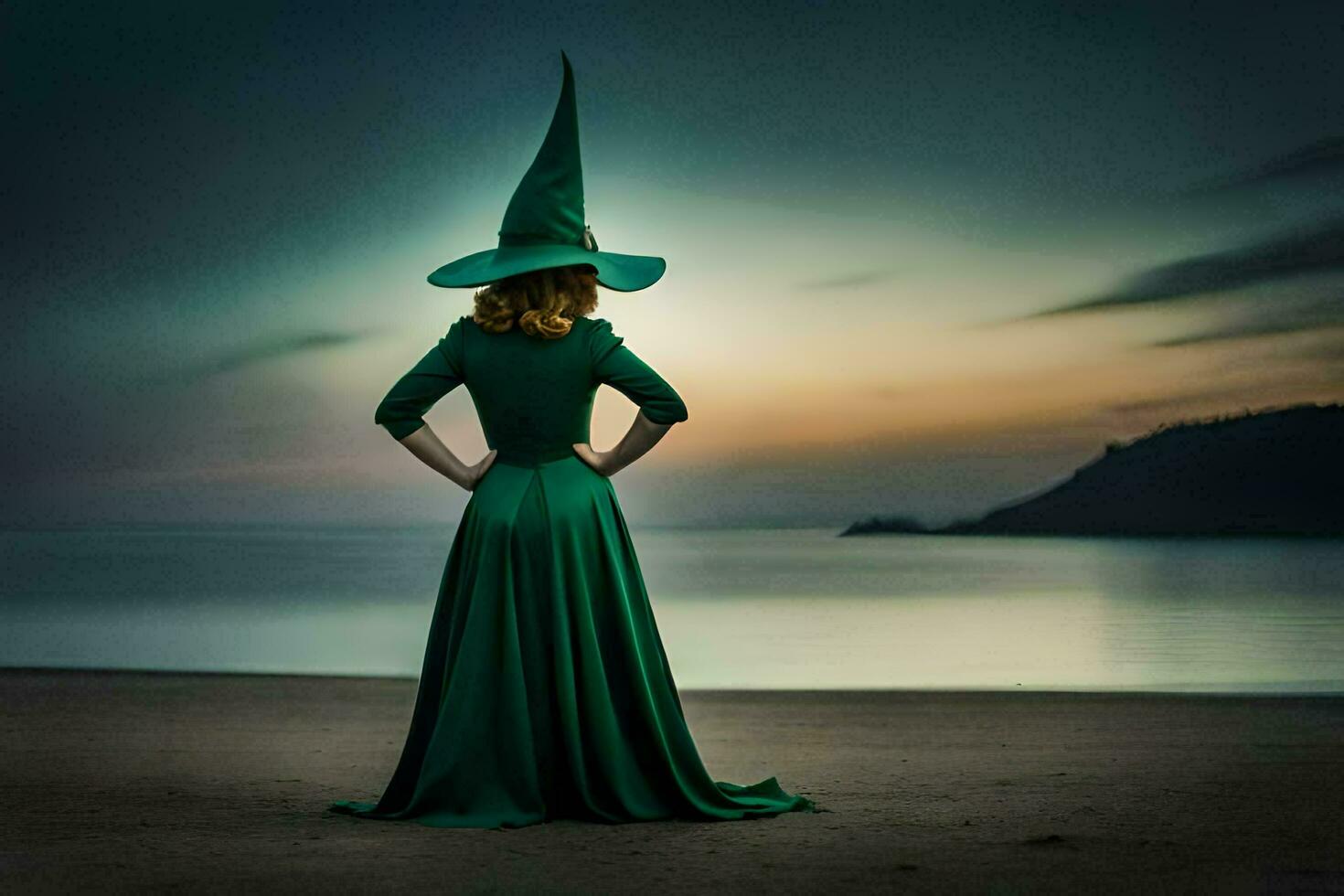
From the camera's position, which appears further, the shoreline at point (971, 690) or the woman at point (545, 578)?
the shoreline at point (971, 690)

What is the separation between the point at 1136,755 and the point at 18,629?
8.33m

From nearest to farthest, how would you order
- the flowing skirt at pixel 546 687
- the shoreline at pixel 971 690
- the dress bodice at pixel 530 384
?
the flowing skirt at pixel 546 687 < the dress bodice at pixel 530 384 < the shoreline at pixel 971 690

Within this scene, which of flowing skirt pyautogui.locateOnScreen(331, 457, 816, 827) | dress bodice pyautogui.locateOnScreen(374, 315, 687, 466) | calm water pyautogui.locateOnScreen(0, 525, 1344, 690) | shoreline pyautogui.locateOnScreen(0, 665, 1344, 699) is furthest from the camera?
calm water pyautogui.locateOnScreen(0, 525, 1344, 690)

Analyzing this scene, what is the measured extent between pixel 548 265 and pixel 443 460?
59cm

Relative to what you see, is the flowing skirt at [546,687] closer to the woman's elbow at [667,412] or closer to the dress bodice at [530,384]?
the dress bodice at [530,384]

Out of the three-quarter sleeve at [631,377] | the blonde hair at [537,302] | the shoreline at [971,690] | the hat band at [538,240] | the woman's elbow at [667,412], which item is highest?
the hat band at [538,240]

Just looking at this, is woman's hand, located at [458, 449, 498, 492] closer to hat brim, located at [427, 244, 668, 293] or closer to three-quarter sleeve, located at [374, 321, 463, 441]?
three-quarter sleeve, located at [374, 321, 463, 441]

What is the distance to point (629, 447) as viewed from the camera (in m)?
4.00

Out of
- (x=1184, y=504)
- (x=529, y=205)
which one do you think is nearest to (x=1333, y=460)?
(x=529, y=205)

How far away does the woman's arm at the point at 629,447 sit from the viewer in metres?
3.98

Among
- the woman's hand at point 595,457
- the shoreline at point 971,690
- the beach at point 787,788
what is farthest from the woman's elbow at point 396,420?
the shoreline at point 971,690

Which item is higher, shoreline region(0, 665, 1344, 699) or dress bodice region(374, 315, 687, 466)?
dress bodice region(374, 315, 687, 466)

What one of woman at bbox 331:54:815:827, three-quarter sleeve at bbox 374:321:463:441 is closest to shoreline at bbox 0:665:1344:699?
woman at bbox 331:54:815:827

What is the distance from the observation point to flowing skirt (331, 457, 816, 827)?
382cm
